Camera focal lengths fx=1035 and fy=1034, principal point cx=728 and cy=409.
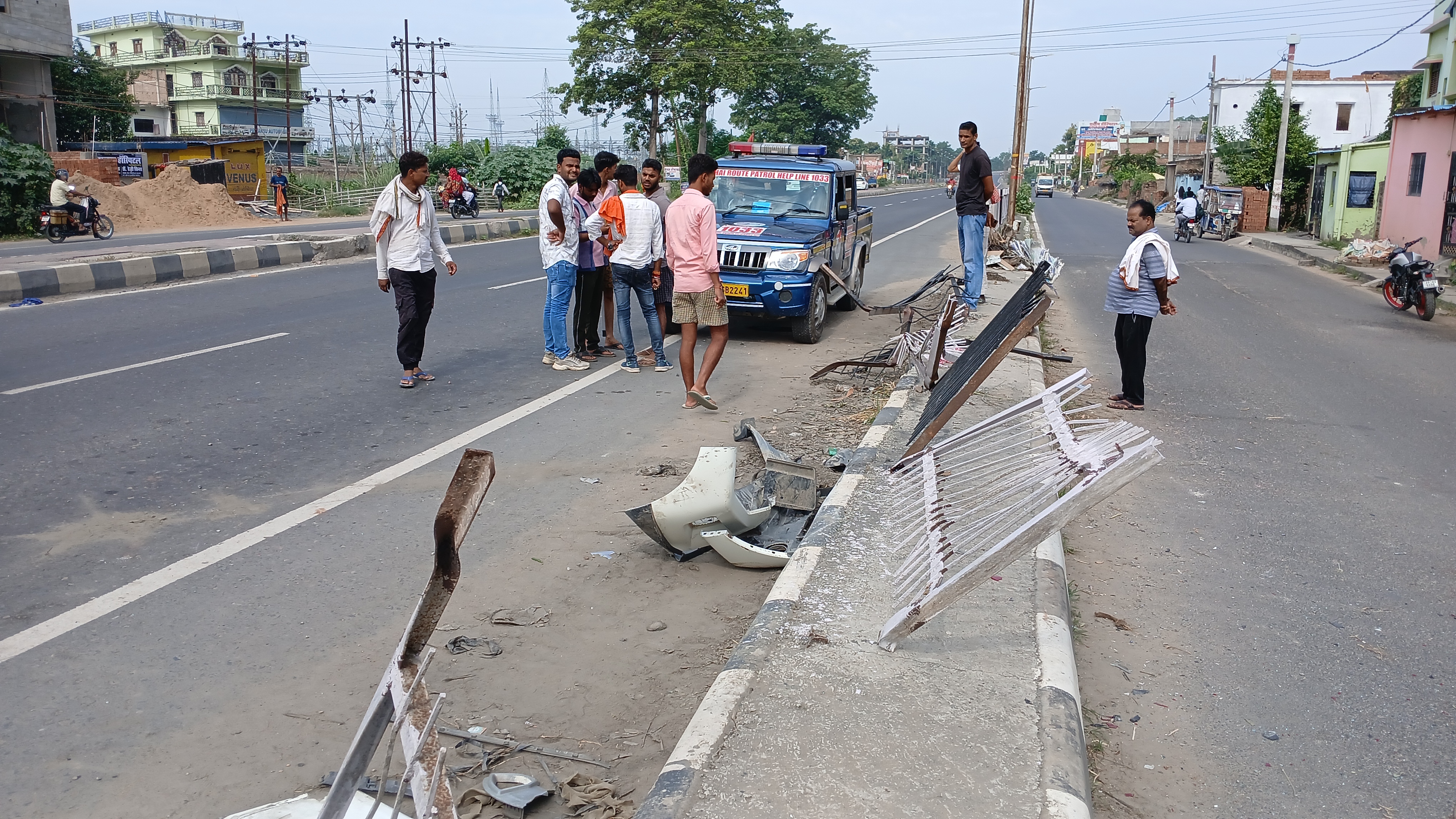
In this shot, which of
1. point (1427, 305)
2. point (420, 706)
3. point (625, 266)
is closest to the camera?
point (420, 706)

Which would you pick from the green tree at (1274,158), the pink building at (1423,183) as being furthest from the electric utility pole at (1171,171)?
the pink building at (1423,183)

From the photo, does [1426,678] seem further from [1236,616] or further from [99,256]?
[99,256]

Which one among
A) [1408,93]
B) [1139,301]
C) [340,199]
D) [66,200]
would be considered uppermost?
[1408,93]

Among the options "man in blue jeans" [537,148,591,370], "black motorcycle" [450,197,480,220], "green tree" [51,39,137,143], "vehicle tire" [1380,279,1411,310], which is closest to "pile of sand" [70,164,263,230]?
"black motorcycle" [450,197,480,220]

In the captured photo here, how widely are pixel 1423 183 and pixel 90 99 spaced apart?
5938 cm

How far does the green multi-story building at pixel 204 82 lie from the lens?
7650 centimetres

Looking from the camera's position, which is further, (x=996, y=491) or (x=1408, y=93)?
(x=1408, y=93)

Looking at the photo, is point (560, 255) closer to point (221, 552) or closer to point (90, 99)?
point (221, 552)

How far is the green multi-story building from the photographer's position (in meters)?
76.5

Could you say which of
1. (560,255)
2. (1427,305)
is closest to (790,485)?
(560,255)

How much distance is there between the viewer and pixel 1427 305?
14.0m

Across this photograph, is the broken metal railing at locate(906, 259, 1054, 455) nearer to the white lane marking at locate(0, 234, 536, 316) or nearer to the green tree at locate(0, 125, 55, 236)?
the white lane marking at locate(0, 234, 536, 316)

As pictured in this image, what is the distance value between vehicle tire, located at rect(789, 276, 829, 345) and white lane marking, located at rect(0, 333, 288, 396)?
5046 millimetres

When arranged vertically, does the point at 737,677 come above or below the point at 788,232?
Answer: below
